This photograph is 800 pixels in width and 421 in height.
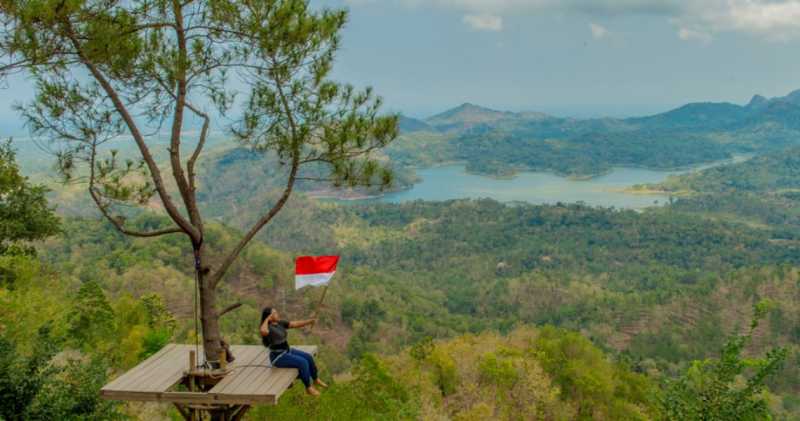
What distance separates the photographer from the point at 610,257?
92.2 metres

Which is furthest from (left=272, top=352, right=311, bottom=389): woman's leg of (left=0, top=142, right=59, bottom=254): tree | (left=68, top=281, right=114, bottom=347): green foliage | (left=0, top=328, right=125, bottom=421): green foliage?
(left=68, top=281, right=114, bottom=347): green foliage

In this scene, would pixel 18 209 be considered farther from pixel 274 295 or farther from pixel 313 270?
pixel 274 295

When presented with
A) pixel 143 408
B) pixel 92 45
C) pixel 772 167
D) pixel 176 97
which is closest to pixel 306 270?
pixel 176 97

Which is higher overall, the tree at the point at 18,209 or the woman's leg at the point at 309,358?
the tree at the point at 18,209

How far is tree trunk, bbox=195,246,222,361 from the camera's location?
589 centimetres

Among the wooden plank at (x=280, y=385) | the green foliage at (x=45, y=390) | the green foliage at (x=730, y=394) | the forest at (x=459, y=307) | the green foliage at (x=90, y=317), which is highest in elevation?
the wooden plank at (x=280, y=385)

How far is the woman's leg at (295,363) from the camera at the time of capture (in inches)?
234

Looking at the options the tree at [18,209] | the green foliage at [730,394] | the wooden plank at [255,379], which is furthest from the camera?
the tree at [18,209]

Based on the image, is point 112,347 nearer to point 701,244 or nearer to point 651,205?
point 701,244

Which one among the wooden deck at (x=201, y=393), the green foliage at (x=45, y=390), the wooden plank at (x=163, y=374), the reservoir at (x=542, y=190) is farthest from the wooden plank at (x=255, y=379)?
the reservoir at (x=542, y=190)

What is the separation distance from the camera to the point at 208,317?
234 inches

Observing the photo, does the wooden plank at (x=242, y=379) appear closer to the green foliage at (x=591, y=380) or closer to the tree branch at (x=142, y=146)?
the tree branch at (x=142, y=146)

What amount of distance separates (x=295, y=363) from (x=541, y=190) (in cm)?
16998

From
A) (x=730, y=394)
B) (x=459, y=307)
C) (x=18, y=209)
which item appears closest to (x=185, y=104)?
(x=730, y=394)
